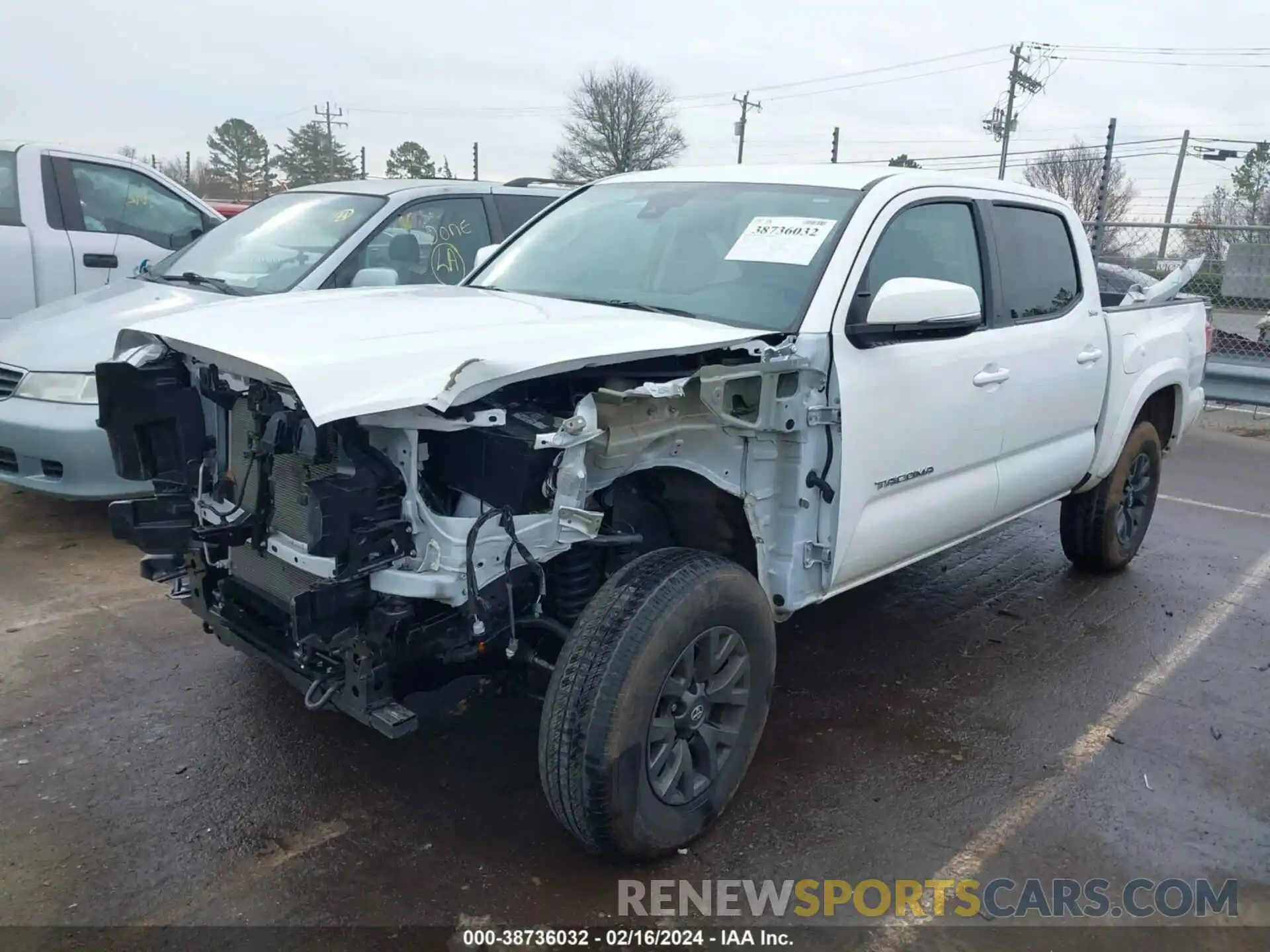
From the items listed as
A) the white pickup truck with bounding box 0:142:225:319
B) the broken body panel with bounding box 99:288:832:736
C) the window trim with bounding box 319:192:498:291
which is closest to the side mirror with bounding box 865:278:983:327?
the broken body panel with bounding box 99:288:832:736

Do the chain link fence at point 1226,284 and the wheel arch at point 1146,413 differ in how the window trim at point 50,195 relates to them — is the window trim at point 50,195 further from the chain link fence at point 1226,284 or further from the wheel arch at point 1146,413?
the chain link fence at point 1226,284

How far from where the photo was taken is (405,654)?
270 cm

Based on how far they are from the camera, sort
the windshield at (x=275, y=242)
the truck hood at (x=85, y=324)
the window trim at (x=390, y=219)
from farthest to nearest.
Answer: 1. the windshield at (x=275, y=242)
2. the window trim at (x=390, y=219)
3. the truck hood at (x=85, y=324)

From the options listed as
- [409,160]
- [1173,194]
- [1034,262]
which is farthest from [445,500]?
[409,160]

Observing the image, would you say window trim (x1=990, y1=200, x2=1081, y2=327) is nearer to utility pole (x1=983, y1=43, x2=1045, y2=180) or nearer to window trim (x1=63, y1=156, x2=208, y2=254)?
window trim (x1=63, y1=156, x2=208, y2=254)

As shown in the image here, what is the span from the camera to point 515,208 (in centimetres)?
659

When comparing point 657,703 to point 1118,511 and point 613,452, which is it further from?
point 1118,511

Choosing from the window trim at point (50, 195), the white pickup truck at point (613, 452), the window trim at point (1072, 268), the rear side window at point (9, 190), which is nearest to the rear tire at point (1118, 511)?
the window trim at point (1072, 268)

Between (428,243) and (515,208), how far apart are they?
79 centimetres

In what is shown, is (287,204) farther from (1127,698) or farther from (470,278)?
(1127,698)

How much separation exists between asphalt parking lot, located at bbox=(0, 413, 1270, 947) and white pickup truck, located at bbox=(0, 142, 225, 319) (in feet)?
8.99

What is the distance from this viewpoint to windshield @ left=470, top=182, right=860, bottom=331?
11.3 feet

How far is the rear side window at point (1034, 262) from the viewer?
14.0ft

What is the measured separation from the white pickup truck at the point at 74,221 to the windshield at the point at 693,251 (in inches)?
147
